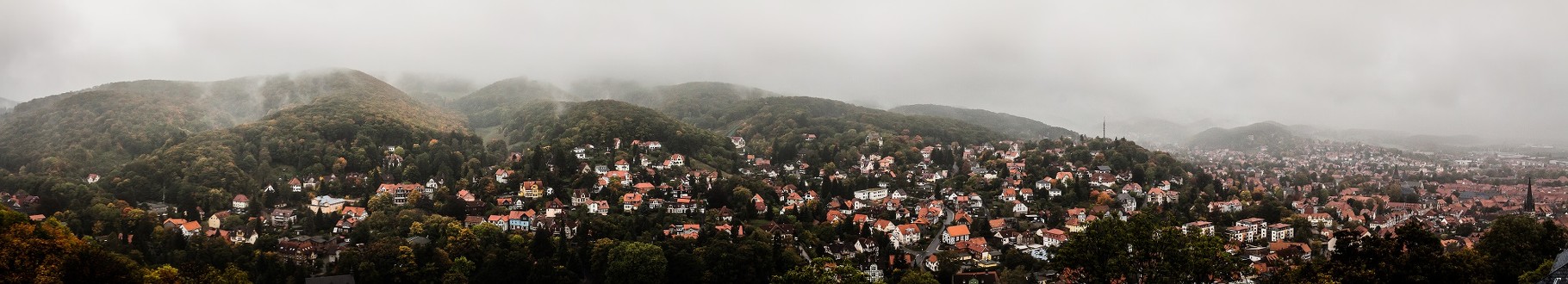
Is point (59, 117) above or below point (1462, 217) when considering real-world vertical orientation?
above

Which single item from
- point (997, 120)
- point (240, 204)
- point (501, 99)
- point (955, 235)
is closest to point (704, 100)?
point (501, 99)

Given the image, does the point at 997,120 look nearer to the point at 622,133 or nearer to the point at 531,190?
the point at 622,133

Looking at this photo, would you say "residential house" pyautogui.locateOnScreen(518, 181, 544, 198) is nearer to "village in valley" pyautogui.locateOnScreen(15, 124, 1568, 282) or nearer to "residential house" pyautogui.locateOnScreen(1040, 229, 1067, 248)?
"village in valley" pyautogui.locateOnScreen(15, 124, 1568, 282)

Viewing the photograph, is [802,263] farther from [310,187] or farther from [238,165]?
[238,165]

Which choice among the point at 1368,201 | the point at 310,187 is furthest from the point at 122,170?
the point at 1368,201

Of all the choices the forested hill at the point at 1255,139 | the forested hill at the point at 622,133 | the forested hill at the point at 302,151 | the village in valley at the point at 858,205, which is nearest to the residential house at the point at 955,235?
the village in valley at the point at 858,205

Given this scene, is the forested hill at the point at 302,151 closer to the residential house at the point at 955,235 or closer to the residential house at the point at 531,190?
the residential house at the point at 531,190
